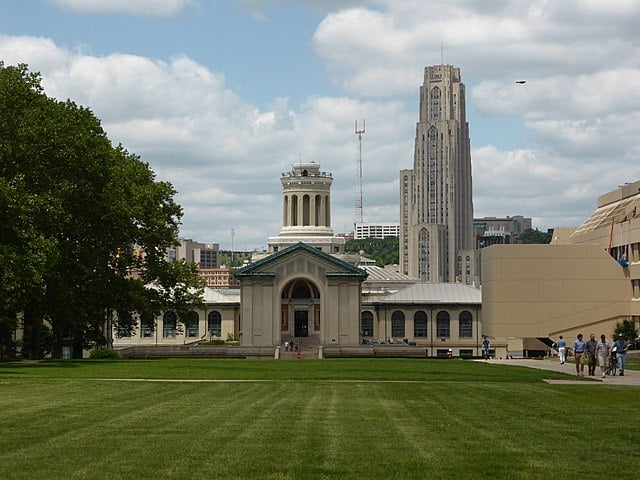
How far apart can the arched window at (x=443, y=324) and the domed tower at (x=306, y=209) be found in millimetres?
15697

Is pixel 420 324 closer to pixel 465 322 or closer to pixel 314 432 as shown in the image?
pixel 465 322

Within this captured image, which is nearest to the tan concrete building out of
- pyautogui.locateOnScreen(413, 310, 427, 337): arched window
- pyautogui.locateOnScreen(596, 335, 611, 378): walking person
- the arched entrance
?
the arched entrance

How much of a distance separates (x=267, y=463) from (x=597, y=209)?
112m

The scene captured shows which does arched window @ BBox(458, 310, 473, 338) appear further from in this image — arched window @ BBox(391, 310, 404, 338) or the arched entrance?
the arched entrance

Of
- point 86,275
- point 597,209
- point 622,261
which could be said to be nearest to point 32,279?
point 86,275

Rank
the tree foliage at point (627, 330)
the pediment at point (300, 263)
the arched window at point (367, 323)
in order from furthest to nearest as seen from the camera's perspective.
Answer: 1. the arched window at point (367, 323)
2. the pediment at point (300, 263)
3. the tree foliage at point (627, 330)

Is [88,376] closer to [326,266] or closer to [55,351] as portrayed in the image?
[55,351]

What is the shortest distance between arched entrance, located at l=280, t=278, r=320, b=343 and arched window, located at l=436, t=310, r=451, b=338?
2157 centimetres

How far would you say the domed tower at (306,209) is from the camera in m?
139

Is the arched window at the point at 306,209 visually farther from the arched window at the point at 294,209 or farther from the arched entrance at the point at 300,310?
the arched entrance at the point at 300,310

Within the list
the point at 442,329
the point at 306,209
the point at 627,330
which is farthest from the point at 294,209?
the point at 627,330

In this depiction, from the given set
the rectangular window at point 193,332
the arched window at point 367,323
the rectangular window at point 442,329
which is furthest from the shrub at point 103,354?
the rectangular window at point 442,329

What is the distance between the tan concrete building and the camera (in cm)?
10462

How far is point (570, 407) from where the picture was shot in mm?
27500
